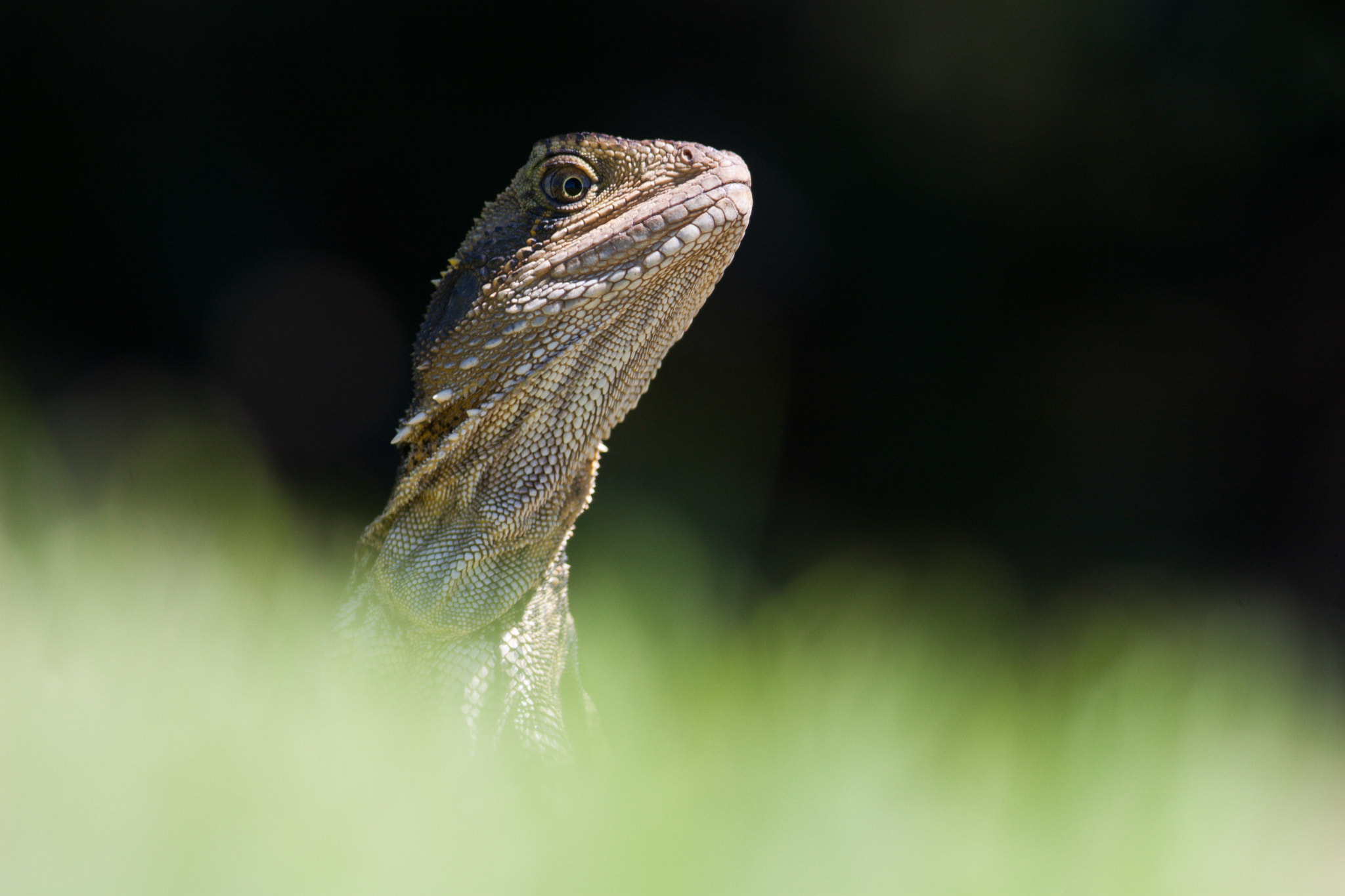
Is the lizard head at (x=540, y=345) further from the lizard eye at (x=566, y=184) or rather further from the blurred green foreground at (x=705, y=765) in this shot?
the blurred green foreground at (x=705, y=765)

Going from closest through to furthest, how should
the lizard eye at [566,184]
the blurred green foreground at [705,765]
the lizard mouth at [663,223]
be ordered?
the blurred green foreground at [705,765] < the lizard mouth at [663,223] < the lizard eye at [566,184]

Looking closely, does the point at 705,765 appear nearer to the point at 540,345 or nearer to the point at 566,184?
the point at 540,345

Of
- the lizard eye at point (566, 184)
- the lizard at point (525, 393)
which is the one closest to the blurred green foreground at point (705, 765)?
the lizard at point (525, 393)

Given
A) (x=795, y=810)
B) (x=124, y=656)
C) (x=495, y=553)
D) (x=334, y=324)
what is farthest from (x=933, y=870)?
(x=334, y=324)

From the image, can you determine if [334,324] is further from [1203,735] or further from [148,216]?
[1203,735]

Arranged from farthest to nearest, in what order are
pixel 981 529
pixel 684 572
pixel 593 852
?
pixel 981 529, pixel 684 572, pixel 593 852

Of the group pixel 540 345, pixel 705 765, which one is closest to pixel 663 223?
pixel 540 345
